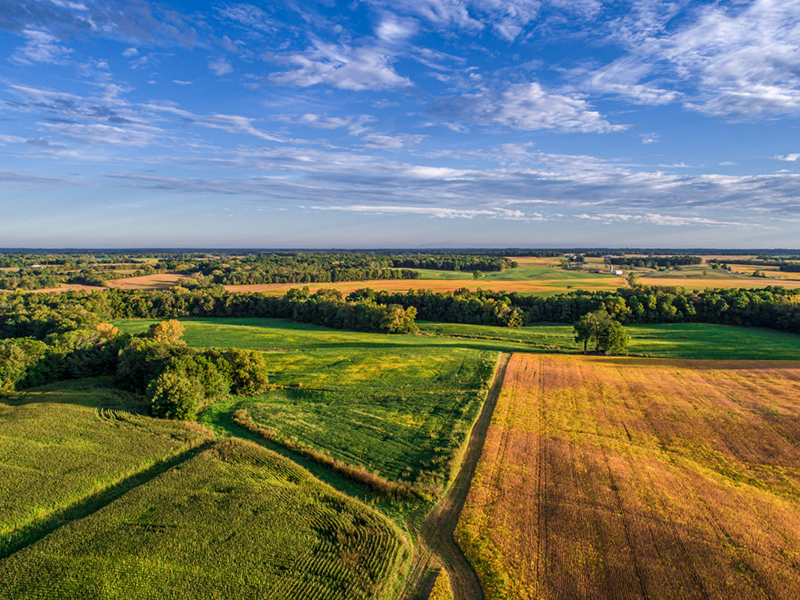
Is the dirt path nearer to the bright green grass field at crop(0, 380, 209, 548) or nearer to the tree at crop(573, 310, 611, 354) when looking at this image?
the bright green grass field at crop(0, 380, 209, 548)

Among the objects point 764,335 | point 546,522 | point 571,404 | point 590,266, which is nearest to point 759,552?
point 546,522

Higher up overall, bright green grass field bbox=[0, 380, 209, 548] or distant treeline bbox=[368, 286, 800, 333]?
distant treeline bbox=[368, 286, 800, 333]

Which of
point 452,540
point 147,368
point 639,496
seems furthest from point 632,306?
point 147,368

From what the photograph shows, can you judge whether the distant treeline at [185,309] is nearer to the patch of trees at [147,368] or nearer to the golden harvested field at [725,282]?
the patch of trees at [147,368]

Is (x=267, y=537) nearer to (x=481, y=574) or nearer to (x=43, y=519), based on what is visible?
(x=481, y=574)

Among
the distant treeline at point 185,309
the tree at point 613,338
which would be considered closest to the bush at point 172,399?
the distant treeline at point 185,309

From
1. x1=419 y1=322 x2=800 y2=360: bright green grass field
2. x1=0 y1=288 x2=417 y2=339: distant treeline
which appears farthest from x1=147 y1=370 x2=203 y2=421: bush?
x1=419 y1=322 x2=800 y2=360: bright green grass field
